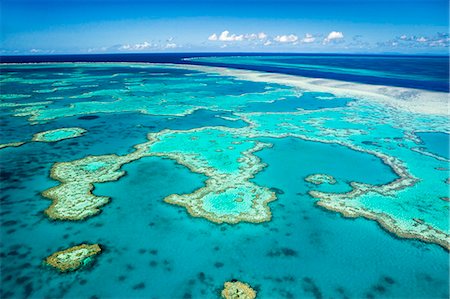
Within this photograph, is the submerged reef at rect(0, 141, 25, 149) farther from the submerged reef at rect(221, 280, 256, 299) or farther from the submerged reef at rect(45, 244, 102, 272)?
the submerged reef at rect(221, 280, 256, 299)

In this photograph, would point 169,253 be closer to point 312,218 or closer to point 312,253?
point 312,253

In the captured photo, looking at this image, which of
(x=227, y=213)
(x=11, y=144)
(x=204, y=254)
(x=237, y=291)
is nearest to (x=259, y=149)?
(x=227, y=213)

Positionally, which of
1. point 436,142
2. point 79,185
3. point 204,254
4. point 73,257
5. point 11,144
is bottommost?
point 204,254

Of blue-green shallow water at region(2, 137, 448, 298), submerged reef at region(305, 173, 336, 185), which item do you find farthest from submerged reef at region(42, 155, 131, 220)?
submerged reef at region(305, 173, 336, 185)

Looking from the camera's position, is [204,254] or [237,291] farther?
[204,254]

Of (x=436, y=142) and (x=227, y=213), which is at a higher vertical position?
(x=436, y=142)

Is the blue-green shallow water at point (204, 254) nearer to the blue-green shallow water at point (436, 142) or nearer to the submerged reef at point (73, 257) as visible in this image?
the submerged reef at point (73, 257)

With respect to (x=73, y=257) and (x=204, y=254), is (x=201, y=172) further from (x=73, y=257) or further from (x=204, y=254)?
(x=73, y=257)

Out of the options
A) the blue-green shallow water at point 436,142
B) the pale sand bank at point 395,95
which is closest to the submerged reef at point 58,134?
the blue-green shallow water at point 436,142
